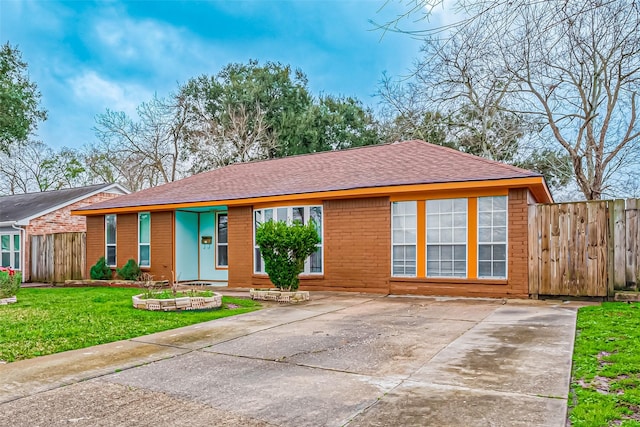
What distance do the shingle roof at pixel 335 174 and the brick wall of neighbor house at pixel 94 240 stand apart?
0.58m

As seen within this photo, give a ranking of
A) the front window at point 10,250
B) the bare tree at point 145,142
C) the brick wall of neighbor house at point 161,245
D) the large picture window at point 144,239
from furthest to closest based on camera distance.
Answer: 1. the bare tree at point 145,142
2. the front window at point 10,250
3. the large picture window at point 144,239
4. the brick wall of neighbor house at point 161,245

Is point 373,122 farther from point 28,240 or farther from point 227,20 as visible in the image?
point 227,20

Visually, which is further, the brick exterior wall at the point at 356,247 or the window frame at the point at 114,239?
the window frame at the point at 114,239

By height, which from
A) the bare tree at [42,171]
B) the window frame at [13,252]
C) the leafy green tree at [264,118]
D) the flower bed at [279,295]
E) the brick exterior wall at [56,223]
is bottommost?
the flower bed at [279,295]

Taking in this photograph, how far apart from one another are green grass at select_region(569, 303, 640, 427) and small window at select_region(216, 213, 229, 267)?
10369 millimetres

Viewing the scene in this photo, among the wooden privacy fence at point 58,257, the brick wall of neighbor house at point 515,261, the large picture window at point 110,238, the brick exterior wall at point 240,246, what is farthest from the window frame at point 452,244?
the wooden privacy fence at point 58,257

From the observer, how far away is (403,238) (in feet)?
36.4

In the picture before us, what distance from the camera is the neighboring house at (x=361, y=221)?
10.1 metres

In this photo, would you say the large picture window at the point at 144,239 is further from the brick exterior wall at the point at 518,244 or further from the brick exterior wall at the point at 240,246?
the brick exterior wall at the point at 518,244

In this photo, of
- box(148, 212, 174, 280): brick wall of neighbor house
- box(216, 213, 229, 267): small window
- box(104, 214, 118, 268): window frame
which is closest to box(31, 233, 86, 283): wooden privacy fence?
box(104, 214, 118, 268): window frame

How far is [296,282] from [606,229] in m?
6.64

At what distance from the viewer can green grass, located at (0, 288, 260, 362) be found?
5.93 metres

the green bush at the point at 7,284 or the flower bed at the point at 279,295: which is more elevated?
the green bush at the point at 7,284

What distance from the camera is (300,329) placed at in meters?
6.84
